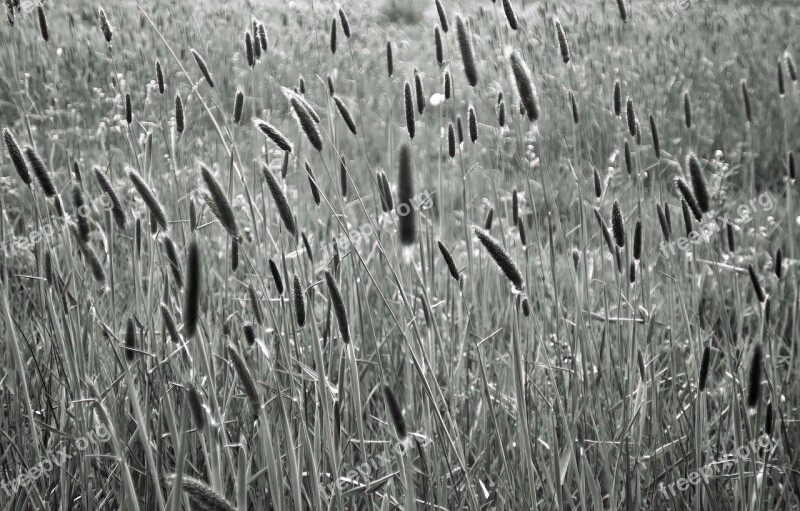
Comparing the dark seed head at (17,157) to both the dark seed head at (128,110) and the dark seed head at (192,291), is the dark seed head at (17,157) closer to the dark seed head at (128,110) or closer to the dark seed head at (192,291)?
the dark seed head at (128,110)

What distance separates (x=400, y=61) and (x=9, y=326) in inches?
155

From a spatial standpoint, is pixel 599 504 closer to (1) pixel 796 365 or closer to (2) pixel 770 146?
(1) pixel 796 365

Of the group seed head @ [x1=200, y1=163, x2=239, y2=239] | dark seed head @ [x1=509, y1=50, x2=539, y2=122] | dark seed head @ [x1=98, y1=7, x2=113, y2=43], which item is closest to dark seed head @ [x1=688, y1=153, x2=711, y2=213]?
dark seed head @ [x1=509, y1=50, x2=539, y2=122]

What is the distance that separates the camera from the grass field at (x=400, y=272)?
0.99 metres

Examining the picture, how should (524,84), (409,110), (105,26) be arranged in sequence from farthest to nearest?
(105,26), (409,110), (524,84)

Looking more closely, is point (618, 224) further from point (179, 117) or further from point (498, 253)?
point (179, 117)

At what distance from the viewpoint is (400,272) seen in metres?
1.57

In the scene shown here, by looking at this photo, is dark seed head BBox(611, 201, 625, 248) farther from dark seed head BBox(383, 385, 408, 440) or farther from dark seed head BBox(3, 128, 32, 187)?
dark seed head BBox(3, 128, 32, 187)

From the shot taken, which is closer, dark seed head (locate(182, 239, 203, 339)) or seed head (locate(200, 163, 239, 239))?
dark seed head (locate(182, 239, 203, 339))

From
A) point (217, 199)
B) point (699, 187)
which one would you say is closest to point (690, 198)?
point (699, 187)

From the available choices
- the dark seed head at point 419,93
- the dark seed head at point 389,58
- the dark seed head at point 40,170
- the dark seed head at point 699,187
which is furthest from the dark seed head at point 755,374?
the dark seed head at point 389,58

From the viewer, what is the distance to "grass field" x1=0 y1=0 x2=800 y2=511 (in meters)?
0.99

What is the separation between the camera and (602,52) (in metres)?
4.69

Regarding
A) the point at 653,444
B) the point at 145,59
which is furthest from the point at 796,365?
the point at 145,59
